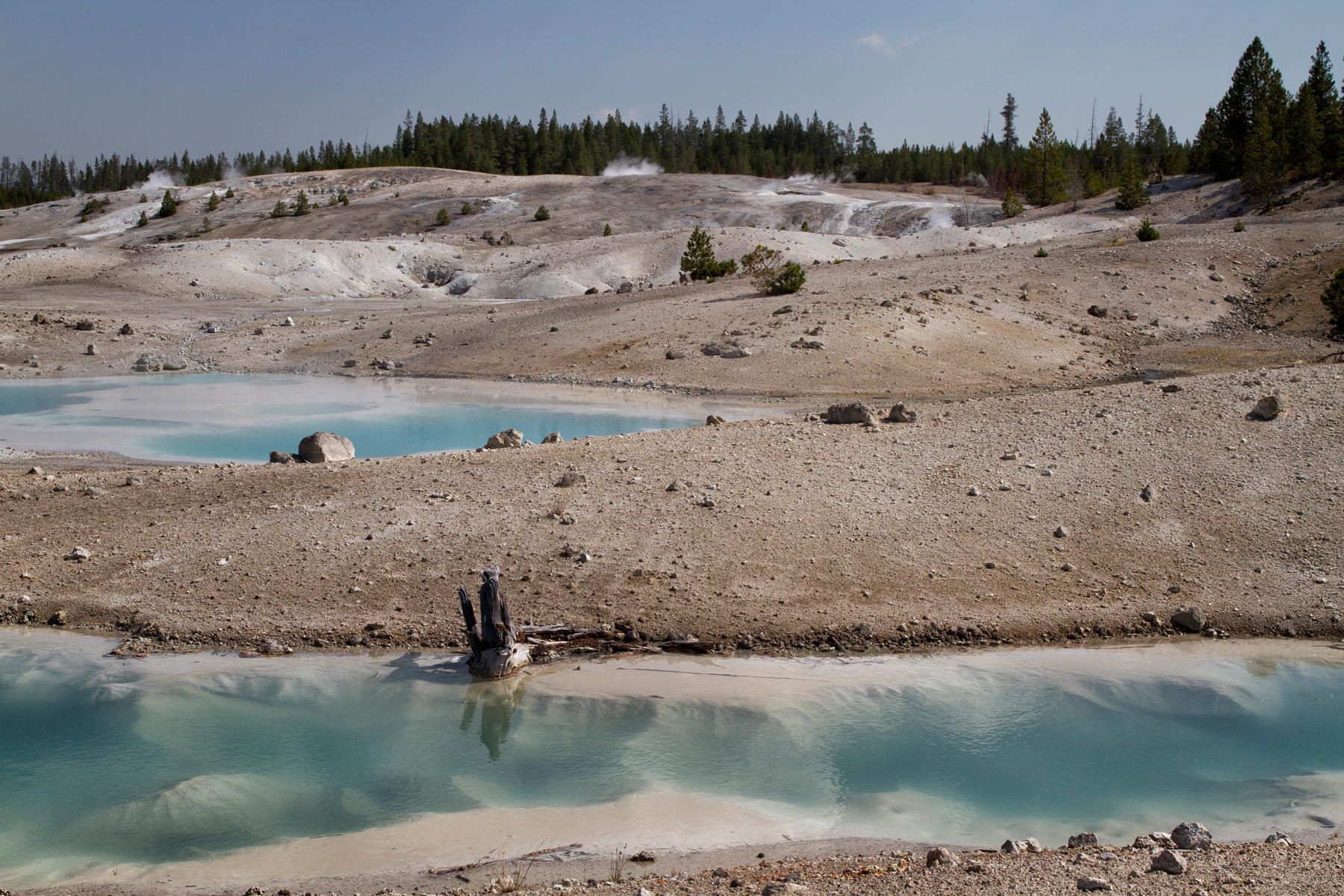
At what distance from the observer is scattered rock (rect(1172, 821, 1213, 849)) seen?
560cm

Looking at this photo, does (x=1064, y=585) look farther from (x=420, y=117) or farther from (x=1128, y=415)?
(x=420, y=117)

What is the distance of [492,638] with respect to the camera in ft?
29.4

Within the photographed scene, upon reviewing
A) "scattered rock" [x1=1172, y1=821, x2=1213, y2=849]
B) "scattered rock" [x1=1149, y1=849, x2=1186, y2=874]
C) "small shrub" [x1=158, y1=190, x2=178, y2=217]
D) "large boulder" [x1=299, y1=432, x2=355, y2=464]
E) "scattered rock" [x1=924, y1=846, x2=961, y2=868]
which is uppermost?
"small shrub" [x1=158, y1=190, x2=178, y2=217]

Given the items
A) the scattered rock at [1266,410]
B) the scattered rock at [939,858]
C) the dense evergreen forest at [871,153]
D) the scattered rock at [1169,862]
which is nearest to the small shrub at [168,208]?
the dense evergreen forest at [871,153]

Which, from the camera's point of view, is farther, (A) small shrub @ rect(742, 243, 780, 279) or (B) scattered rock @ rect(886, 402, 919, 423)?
(A) small shrub @ rect(742, 243, 780, 279)

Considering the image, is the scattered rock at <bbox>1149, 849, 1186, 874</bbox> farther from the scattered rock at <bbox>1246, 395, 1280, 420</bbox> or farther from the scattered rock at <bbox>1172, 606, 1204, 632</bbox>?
the scattered rock at <bbox>1246, 395, 1280, 420</bbox>

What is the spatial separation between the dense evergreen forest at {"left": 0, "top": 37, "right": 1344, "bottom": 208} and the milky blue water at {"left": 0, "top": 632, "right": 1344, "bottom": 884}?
48.1m

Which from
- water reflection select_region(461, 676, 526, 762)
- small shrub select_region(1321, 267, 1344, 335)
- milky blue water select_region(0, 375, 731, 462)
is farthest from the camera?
small shrub select_region(1321, 267, 1344, 335)

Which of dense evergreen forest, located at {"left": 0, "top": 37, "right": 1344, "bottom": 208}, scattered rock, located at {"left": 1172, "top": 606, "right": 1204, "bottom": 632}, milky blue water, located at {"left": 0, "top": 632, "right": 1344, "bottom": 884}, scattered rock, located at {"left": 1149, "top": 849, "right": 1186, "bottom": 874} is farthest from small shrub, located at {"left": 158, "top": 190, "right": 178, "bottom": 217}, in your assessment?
scattered rock, located at {"left": 1149, "top": 849, "right": 1186, "bottom": 874}

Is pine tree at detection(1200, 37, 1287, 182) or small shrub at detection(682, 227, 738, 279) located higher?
pine tree at detection(1200, 37, 1287, 182)

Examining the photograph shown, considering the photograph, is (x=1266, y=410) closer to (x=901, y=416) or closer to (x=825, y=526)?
(x=901, y=416)

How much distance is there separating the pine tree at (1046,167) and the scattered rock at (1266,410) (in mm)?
56193

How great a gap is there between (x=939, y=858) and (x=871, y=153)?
125820 millimetres

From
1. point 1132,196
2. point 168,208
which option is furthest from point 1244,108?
point 168,208
